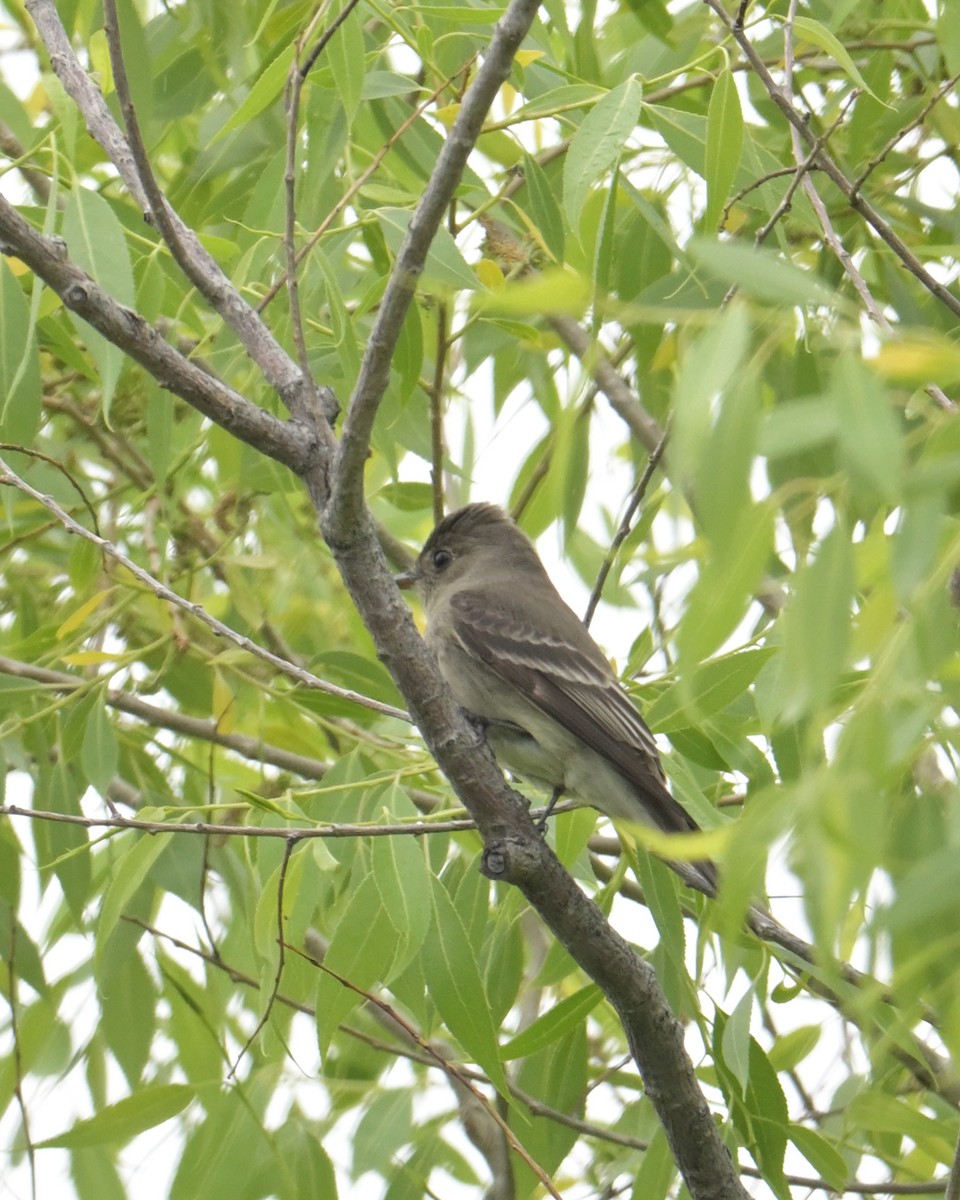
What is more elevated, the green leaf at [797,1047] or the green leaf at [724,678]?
the green leaf at [724,678]

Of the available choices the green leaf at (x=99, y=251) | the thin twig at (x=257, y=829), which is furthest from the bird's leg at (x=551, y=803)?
the green leaf at (x=99, y=251)

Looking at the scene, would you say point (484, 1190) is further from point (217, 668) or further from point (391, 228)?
point (391, 228)

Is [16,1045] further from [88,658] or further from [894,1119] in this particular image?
[894,1119]

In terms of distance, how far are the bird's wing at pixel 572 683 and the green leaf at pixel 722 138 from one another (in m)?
1.00

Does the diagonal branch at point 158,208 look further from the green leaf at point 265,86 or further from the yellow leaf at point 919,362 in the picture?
the yellow leaf at point 919,362

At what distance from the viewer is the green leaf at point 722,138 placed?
232 centimetres

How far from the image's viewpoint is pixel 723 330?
4.37 ft

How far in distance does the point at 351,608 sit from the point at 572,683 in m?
1.00

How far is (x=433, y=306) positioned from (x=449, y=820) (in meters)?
1.14

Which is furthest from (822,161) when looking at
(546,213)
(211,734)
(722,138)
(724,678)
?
(211,734)

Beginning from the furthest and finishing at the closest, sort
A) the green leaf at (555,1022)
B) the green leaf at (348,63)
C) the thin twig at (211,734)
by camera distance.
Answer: the thin twig at (211,734) < the green leaf at (555,1022) < the green leaf at (348,63)

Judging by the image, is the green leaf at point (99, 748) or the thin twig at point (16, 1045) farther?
the green leaf at point (99, 748)

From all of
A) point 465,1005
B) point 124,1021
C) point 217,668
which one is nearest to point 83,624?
point 217,668

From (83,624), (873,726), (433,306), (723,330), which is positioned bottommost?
(873,726)
